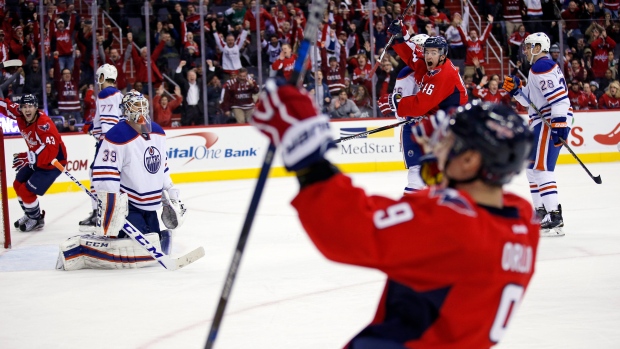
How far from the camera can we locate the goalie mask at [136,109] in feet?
16.5

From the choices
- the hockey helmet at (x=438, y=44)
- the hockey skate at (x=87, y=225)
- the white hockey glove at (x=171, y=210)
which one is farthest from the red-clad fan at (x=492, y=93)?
the white hockey glove at (x=171, y=210)

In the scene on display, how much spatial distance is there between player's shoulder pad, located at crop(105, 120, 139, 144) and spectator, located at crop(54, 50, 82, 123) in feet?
17.9

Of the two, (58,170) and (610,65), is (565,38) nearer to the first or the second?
(610,65)

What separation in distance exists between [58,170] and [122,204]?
2295 mm

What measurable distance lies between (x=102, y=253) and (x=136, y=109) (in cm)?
92

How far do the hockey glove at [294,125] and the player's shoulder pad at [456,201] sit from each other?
8.5 inches

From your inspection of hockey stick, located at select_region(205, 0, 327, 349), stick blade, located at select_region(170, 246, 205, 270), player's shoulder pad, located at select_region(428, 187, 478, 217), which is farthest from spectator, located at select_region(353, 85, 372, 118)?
player's shoulder pad, located at select_region(428, 187, 478, 217)

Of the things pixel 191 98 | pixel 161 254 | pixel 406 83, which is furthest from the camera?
pixel 191 98

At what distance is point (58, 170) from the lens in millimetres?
6891

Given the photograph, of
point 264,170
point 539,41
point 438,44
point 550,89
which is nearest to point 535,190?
point 550,89

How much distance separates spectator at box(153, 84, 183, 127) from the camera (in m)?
10.4

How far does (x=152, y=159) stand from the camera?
5.14 metres

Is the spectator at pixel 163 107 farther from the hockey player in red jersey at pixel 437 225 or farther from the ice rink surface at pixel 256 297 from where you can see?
the hockey player in red jersey at pixel 437 225

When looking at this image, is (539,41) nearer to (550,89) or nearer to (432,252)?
(550,89)
